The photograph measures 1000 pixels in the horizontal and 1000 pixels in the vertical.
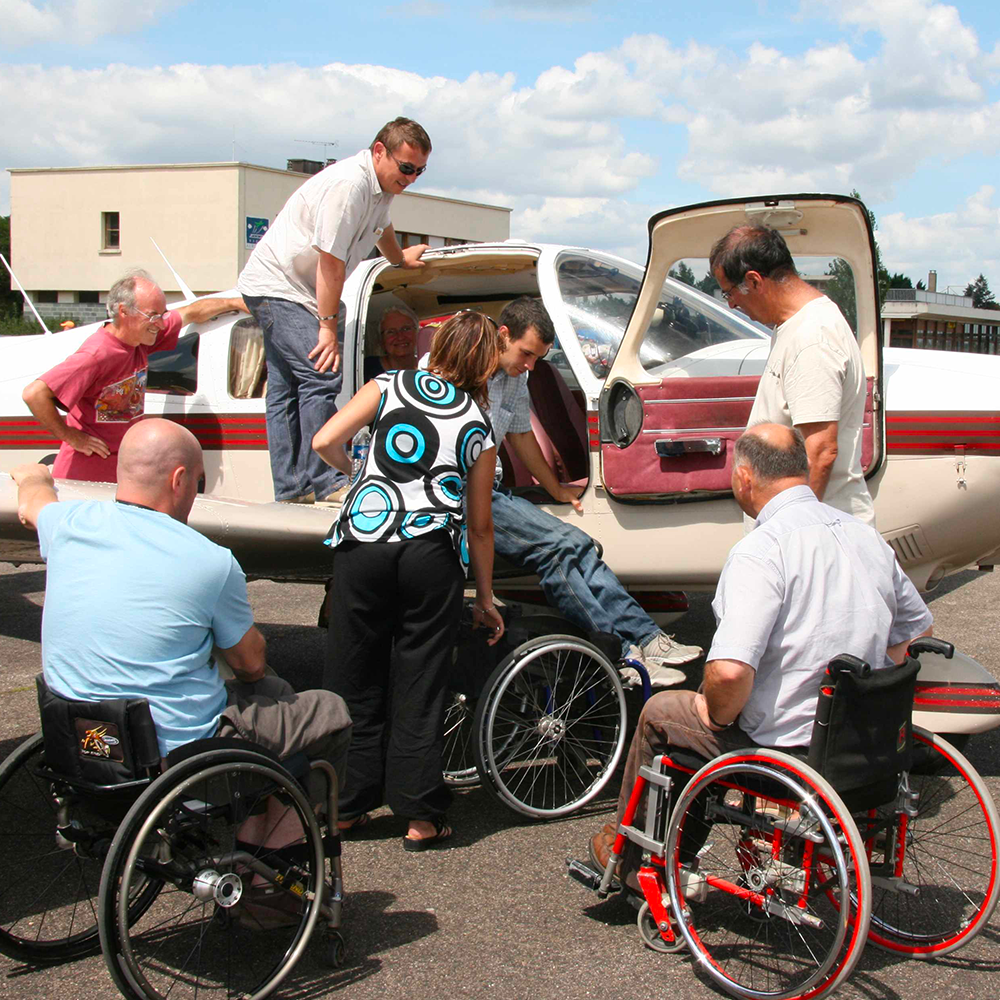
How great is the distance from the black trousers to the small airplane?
0.82 meters

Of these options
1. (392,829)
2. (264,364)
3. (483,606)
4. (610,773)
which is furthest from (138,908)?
(264,364)

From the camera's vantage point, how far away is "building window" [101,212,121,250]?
2174 inches

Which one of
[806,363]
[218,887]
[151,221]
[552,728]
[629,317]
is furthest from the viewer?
[151,221]

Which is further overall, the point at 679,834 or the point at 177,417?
the point at 177,417

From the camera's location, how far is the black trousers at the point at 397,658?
3.64m

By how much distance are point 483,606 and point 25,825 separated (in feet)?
6.36

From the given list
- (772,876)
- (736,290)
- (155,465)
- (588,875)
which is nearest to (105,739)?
(155,465)

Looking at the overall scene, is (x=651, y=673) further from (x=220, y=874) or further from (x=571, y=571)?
(x=220, y=874)

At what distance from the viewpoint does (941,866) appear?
3.57 m

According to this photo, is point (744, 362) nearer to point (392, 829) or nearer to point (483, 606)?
point (483, 606)

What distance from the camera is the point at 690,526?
186 inches

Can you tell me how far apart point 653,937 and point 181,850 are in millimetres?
1359

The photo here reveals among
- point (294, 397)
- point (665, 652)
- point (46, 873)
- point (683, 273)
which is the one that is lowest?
point (46, 873)

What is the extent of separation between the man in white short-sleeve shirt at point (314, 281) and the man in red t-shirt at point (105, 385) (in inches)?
20.2
